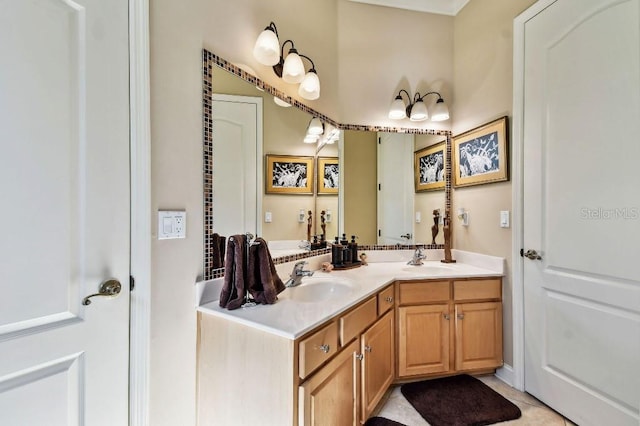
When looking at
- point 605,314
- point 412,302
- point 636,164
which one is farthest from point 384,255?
point 636,164

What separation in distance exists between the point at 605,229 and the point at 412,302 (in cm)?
111

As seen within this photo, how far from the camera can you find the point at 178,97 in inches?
46.7

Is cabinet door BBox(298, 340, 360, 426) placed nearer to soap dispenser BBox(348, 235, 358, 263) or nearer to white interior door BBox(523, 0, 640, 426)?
soap dispenser BBox(348, 235, 358, 263)

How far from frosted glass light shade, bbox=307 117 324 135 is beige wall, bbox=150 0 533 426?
4.9 inches

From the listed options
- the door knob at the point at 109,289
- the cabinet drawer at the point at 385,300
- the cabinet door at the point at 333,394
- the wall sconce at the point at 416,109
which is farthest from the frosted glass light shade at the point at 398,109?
the door knob at the point at 109,289

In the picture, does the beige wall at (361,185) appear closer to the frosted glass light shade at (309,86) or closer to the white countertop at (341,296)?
the white countertop at (341,296)

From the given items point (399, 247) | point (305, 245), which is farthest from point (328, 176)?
point (399, 247)

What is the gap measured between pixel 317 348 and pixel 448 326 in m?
1.29

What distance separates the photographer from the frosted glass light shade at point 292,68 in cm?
166

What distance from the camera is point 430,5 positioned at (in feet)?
8.02

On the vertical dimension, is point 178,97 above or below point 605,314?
above

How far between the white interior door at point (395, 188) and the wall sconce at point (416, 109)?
0.60 feet

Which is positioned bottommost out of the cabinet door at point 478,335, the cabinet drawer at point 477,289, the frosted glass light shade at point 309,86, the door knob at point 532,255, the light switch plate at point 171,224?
the cabinet door at point 478,335

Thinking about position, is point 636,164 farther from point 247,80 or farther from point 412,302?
point 247,80
